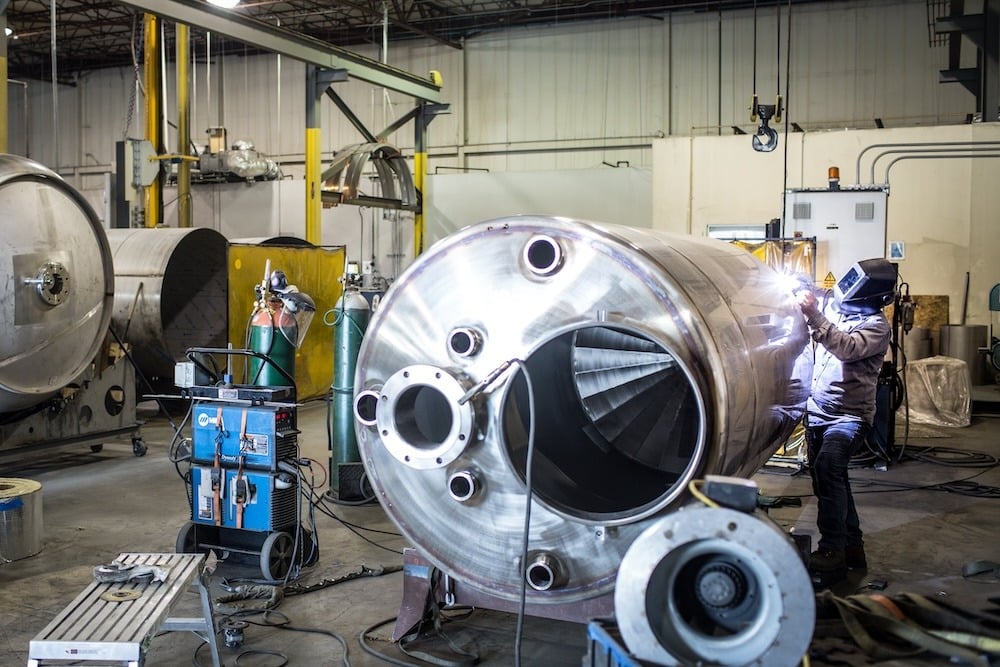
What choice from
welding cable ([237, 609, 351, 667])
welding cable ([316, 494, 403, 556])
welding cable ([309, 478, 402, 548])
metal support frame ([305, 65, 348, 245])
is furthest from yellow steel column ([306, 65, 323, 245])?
welding cable ([237, 609, 351, 667])

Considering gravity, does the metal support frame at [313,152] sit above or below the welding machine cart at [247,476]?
above

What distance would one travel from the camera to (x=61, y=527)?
4539 millimetres

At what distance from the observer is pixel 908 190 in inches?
380

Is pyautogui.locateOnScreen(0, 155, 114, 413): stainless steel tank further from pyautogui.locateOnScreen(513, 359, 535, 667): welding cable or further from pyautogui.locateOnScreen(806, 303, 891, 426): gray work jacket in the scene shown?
pyautogui.locateOnScreen(806, 303, 891, 426): gray work jacket

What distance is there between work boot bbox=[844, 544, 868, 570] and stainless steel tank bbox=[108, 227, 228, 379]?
5752 mm

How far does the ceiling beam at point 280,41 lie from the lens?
6.73 m

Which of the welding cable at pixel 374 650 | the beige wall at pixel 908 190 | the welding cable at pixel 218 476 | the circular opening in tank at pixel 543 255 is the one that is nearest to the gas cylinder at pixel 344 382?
the welding cable at pixel 218 476

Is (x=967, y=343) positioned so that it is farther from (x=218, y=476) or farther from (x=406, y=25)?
(x=406, y=25)

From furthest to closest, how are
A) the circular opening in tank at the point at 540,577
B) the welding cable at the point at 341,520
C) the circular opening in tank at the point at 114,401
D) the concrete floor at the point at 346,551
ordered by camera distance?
the circular opening in tank at the point at 114,401
the welding cable at the point at 341,520
the concrete floor at the point at 346,551
the circular opening in tank at the point at 540,577

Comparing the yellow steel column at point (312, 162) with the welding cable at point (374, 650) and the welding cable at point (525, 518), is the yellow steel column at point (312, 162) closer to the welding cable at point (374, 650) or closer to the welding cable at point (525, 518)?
the welding cable at point (374, 650)

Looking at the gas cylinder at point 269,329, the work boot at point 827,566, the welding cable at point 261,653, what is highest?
the gas cylinder at point 269,329

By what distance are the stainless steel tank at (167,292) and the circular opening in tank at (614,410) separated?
5.39 meters

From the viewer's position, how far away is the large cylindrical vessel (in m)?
2.38

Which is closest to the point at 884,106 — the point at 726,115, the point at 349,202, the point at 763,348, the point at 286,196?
the point at 726,115
